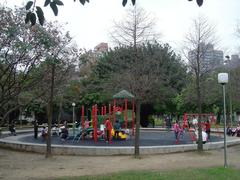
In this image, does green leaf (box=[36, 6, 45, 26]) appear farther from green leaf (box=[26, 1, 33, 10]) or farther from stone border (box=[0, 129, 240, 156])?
stone border (box=[0, 129, 240, 156])

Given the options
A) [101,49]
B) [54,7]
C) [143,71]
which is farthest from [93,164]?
[101,49]

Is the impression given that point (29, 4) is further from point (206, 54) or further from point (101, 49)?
point (101, 49)

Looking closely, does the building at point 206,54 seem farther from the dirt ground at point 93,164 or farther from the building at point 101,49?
the building at point 101,49

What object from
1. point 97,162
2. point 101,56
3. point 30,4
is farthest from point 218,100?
point 30,4

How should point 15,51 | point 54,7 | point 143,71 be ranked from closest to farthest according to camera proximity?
point 54,7, point 15,51, point 143,71

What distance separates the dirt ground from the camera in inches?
498

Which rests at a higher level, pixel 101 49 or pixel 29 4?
pixel 101 49

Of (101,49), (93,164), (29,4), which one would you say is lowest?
(93,164)

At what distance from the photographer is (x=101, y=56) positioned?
4638 centimetres

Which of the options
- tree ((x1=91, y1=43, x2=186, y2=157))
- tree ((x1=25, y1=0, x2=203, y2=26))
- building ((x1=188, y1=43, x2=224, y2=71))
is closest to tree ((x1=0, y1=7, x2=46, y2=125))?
tree ((x1=25, y1=0, x2=203, y2=26))

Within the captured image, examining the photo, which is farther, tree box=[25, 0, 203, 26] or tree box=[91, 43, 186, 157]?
tree box=[91, 43, 186, 157]

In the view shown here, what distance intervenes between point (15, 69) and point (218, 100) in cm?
4081

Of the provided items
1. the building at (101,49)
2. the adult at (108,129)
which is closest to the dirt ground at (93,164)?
the adult at (108,129)

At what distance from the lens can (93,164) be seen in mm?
14922
